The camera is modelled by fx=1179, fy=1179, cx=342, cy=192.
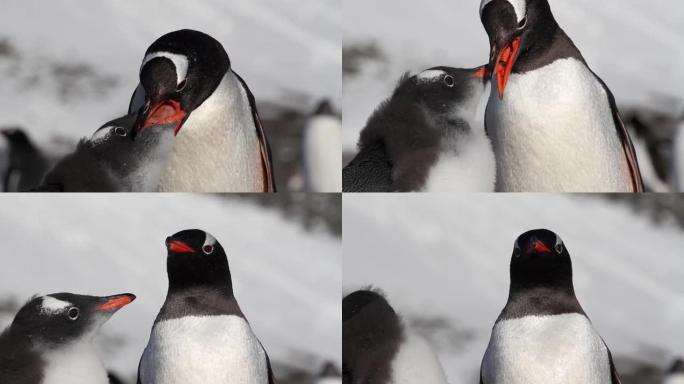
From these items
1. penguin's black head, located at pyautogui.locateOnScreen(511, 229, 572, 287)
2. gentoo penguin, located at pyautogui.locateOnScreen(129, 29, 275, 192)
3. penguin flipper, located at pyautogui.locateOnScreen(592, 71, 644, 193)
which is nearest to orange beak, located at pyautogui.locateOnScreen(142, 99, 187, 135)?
gentoo penguin, located at pyautogui.locateOnScreen(129, 29, 275, 192)

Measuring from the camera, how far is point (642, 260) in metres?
2.20

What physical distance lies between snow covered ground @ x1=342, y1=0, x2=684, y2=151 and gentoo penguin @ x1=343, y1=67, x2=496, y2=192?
2cm

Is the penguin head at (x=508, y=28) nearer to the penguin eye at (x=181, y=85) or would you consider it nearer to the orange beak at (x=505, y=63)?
the orange beak at (x=505, y=63)

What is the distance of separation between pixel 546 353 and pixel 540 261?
0.54 feet

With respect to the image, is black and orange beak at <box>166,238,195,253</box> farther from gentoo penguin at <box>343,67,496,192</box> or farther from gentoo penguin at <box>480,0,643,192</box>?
gentoo penguin at <box>480,0,643,192</box>

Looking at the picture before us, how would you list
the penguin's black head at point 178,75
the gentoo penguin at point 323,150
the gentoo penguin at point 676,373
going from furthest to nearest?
the gentoo penguin at point 676,373 < the gentoo penguin at point 323,150 < the penguin's black head at point 178,75

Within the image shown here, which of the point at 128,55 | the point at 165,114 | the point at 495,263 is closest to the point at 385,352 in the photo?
the point at 495,263

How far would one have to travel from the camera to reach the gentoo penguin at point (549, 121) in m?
2.11

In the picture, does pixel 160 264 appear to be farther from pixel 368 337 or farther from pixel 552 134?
pixel 552 134

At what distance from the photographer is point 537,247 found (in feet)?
6.88

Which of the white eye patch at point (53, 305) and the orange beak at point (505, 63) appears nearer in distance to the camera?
the orange beak at point (505, 63)

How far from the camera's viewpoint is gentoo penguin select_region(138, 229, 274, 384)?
2.12 metres

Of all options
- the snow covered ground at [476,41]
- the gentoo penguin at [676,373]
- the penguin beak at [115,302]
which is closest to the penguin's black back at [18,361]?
the penguin beak at [115,302]

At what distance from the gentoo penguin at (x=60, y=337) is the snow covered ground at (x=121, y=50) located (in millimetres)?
313
